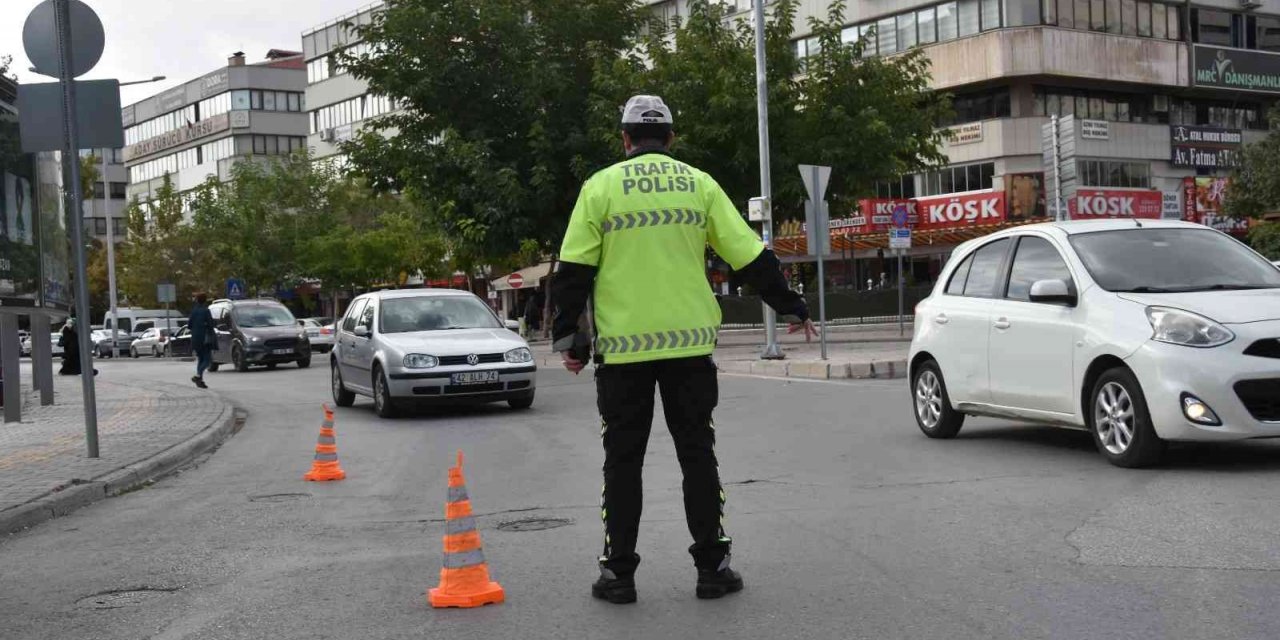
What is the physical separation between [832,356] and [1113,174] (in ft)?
97.0

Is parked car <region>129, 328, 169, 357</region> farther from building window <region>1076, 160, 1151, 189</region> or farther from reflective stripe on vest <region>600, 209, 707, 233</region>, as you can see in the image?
reflective stripe on vest <region>600, 209, 707, 233</region>

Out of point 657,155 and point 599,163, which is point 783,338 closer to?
point 599,163

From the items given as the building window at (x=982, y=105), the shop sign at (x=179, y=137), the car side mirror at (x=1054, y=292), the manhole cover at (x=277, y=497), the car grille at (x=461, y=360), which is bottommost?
the manhole cover at (x=277, y=497)

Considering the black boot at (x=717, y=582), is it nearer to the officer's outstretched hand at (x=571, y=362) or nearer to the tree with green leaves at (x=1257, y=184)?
the officer's outstretched hand at (x=571, y=362)

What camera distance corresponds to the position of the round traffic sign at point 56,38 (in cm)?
1170

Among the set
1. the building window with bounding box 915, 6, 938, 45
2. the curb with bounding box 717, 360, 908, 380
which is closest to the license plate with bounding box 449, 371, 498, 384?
the curb with bounding box 717, 360, 908, 380

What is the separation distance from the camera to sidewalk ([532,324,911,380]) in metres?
20.0

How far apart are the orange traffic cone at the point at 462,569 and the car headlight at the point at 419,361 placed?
1034 cm

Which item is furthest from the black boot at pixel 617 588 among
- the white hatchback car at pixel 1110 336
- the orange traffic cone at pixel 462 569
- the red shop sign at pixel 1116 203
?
the red shop sign at pixel 1116 203

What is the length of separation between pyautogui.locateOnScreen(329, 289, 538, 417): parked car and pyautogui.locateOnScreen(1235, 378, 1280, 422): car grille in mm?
9393

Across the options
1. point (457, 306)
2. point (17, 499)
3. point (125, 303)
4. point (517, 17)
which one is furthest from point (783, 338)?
point (125, 303)

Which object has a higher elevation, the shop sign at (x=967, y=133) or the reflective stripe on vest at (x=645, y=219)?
the shop sign at (x=967, y=133)

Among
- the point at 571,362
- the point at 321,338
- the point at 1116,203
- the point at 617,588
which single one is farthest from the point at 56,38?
the point at 1116,203

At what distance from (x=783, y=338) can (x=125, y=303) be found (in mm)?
65327
